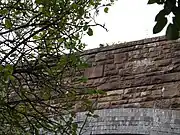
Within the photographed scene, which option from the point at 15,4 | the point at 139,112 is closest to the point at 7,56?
the point at 15,4

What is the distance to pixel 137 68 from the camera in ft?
15.2

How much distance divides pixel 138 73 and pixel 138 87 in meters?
0.15

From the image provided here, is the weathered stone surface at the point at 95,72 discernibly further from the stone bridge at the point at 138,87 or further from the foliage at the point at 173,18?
the foliage at the point at 173,18

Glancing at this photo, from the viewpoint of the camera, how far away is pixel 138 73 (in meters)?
4.60

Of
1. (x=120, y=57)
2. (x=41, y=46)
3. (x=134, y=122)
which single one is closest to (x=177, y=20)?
(x=41, y=46)

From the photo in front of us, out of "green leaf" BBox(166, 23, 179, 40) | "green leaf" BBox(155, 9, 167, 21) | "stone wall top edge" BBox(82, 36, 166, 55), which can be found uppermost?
"stone wall top edge" BBox(82, 36, 166, 55)

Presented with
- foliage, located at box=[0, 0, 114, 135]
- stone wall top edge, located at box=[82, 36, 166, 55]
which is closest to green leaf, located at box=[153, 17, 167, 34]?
foliage, located at box=[0, 0, 114, 135]

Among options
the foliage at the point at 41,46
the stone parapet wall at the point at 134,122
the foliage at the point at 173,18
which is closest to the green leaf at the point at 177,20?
the foliage at the point at 173,18

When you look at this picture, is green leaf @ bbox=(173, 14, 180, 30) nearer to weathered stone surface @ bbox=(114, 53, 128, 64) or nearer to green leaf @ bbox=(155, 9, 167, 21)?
green leaf @ bbox=(155, 9, 167, 21)

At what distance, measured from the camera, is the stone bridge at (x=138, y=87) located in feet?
14.3

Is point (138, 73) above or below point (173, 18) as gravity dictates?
above

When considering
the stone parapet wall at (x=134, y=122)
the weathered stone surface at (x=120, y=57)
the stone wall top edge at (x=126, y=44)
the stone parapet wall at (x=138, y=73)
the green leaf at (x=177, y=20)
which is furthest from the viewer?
the weathered stone surface at (x=120, y=57)

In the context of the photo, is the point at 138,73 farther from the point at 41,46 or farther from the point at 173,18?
the point at 173,18

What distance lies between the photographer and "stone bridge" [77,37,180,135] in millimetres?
4355
